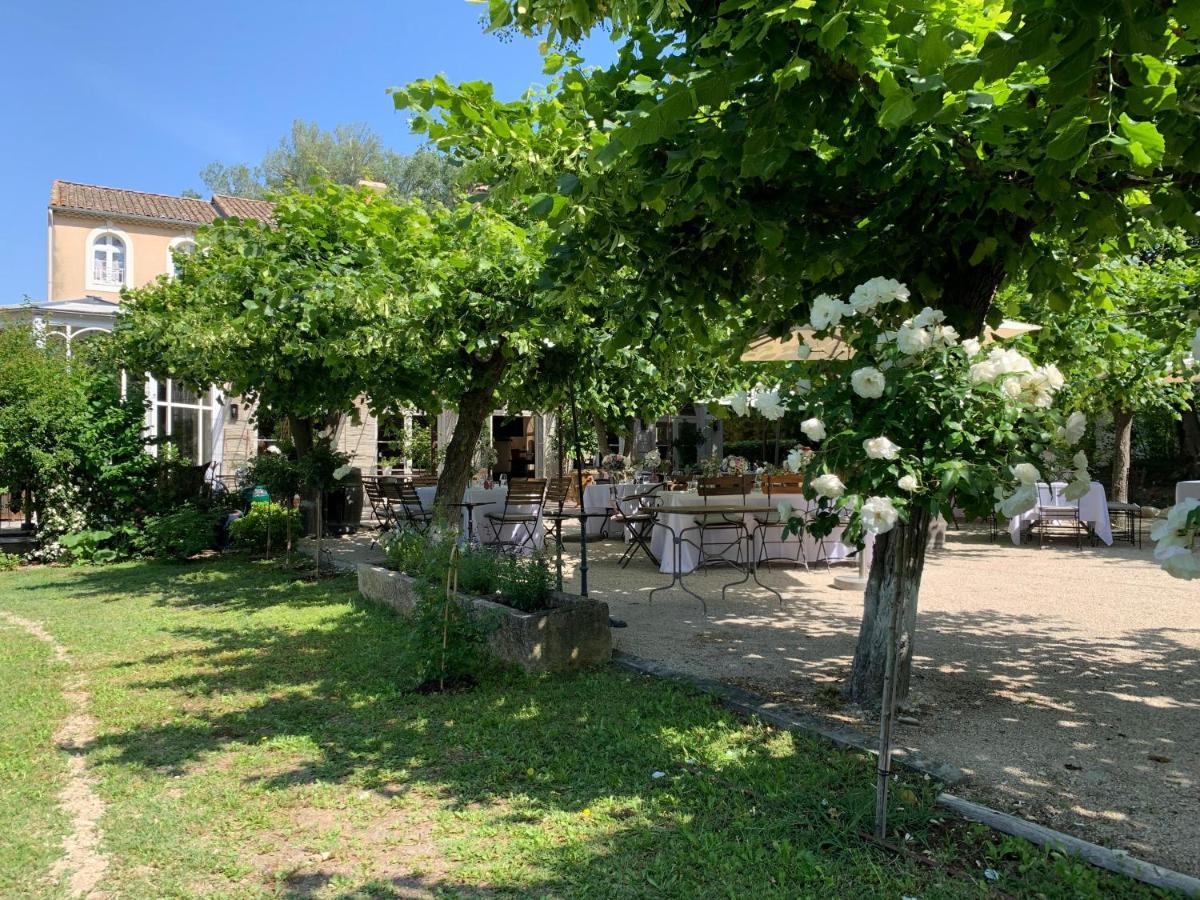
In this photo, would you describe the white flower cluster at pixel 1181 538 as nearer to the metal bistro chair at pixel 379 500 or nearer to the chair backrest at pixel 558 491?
the chair backrest at pixel 558 491

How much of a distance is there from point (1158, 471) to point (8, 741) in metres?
21.1

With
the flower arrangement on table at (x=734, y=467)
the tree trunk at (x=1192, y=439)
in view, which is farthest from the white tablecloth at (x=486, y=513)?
the tree trunk at (x=1192, y=439)

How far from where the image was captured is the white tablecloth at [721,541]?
842 centimetres

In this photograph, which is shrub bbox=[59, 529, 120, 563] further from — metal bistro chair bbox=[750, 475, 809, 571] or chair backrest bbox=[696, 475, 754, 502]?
metal bistro chair bbox=[750, 475, 809, 571]

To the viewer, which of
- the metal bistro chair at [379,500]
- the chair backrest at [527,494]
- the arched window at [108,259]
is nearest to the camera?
the chair backrest at [527,494]

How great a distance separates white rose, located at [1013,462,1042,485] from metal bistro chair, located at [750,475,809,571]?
543 cm

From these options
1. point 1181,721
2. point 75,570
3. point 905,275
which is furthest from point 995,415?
point 75,570

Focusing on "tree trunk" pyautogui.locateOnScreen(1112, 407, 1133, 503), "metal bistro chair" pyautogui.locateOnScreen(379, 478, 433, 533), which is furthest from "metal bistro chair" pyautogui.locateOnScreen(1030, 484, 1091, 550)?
"metal bistro chair" pyautogui.locateOnScreen(379, 478, 433, 533)

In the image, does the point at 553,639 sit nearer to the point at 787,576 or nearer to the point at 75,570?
the point at 787,576

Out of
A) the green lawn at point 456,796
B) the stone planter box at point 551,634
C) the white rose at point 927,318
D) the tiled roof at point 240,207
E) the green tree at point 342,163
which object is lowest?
the green lawn at point 456,796

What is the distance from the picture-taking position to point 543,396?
8.80 m

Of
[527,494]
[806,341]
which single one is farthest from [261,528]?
[806,341]

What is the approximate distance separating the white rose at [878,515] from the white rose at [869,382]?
1.12 ft

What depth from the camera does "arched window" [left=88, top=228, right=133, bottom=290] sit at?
21.0 m
